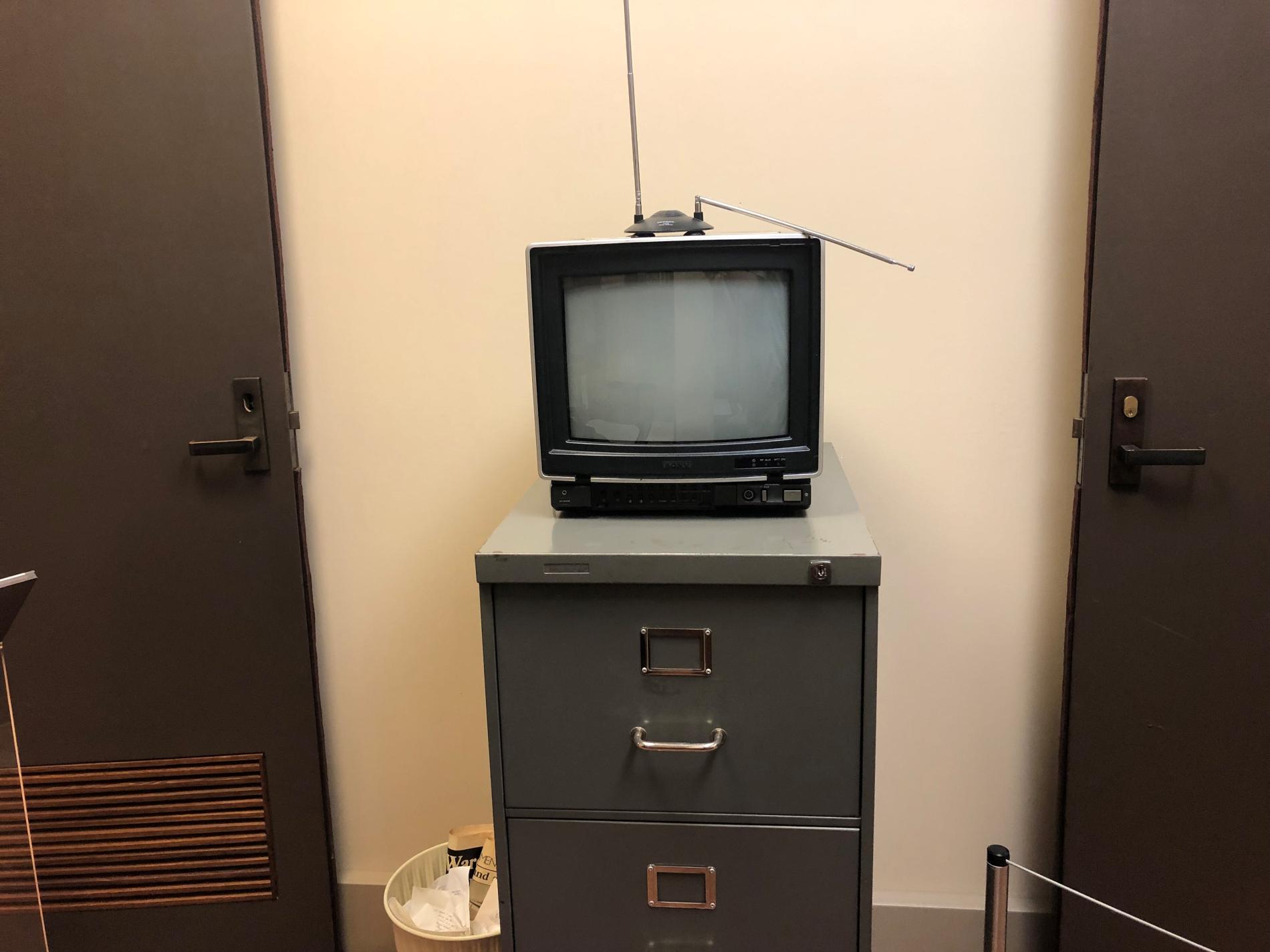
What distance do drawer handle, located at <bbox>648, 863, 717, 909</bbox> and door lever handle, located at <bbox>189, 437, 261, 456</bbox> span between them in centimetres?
102

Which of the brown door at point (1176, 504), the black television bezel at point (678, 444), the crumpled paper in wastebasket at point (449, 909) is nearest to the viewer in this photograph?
the black television bezel at point (678, 444)

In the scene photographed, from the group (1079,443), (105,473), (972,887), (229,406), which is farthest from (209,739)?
(1079,443)

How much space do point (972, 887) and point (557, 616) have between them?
1191mm

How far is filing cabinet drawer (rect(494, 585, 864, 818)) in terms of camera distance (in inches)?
38.7

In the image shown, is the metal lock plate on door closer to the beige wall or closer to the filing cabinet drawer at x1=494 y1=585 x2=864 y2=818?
the beige wall

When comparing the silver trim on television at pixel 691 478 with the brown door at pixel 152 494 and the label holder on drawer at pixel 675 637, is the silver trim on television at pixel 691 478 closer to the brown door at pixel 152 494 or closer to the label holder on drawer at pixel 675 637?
the label holder on drawer at pixel 675 637

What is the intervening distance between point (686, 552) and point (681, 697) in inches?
6.9

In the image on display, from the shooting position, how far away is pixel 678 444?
1139mm

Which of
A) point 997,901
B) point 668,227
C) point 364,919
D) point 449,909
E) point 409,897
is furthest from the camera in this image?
point 364,919

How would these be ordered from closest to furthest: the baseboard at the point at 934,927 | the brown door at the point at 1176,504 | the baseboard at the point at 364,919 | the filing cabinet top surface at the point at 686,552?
the filing cabinet top surface at the point at 686,552 < the brown door at the point at 1176,504 < the baseboard at the point at 934,927 < the baseboard at the point at 364,919

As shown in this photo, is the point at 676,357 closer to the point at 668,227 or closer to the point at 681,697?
the point at 668,227

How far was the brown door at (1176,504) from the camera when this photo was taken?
132 cm

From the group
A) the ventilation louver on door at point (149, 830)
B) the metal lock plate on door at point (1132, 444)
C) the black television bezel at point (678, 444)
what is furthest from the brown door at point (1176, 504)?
the ventilation louver on door at point (149, 830)

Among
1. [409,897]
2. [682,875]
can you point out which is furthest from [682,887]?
[409,897]
